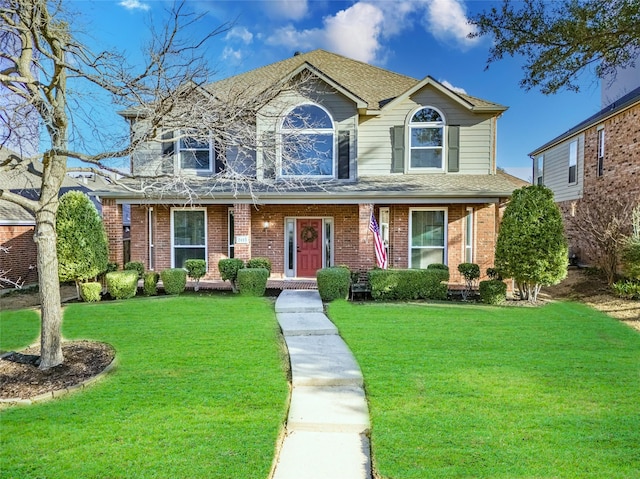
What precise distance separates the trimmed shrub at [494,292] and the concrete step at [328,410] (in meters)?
6.58

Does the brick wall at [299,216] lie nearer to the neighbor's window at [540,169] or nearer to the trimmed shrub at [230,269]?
the trimmed shrub at [230,269]

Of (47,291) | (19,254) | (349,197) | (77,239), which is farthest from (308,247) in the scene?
(19,254)

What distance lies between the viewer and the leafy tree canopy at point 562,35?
734 centimetres

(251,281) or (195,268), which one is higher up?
(195,268)

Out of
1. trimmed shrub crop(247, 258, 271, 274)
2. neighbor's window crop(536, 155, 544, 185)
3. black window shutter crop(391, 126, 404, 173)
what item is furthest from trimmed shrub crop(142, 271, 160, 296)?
neighbor's window crop(536, 155, 544, 185)

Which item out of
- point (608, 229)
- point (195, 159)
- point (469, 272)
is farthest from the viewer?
point (195, 159)

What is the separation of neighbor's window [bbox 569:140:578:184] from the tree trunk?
65.6 feet

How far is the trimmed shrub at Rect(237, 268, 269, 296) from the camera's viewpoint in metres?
10.8

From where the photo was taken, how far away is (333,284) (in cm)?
1030

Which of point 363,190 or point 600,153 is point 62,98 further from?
point 600,153

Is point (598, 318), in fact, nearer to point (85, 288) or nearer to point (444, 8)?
point (444, 8)

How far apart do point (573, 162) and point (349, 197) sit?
519 inches

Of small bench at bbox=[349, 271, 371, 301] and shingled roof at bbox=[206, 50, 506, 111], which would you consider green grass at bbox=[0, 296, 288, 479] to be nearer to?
small bench at bbox=[349, 271, 371, 301]

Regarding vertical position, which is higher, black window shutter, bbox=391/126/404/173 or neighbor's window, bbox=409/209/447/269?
black window shutter, bbox=391/126/404/173
